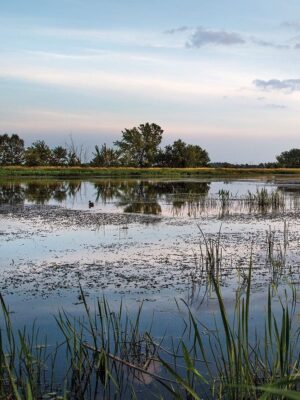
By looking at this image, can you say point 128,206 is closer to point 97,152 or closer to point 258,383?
point 258,383

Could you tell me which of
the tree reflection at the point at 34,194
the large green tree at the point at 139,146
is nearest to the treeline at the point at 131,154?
the large green tree at the point at 139,146

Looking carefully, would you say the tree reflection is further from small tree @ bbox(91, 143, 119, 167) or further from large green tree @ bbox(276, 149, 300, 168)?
large green tree @ bbox(276, 149, 300, 168)

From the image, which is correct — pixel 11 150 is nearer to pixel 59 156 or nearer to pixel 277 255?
pixel 59 156

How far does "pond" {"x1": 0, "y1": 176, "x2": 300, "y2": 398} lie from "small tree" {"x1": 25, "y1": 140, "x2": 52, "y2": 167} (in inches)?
1836

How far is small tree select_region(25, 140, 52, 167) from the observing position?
62812mm

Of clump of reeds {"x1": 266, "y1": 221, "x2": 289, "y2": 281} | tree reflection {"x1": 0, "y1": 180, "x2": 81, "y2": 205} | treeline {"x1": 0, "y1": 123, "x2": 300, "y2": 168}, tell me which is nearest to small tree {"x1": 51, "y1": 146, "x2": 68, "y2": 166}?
treeline {"x1": 0, "y1": 123, "x2": 300, "y2": 168}

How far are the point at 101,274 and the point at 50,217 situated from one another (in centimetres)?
928

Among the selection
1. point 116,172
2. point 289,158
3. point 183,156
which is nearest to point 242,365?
point 116,172

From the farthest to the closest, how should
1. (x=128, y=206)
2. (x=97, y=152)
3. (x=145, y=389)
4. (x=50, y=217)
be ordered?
(x=97, y=152)
(x=128, y=206)
(x=50, y=217)
(x=145, y=389)

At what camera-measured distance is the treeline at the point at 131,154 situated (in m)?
64.9

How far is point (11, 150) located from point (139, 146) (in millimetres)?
17949

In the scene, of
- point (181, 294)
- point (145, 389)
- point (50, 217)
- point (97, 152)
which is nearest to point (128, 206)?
point (50, 217)

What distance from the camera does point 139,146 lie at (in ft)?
238

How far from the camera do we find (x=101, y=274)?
26.5 ft
